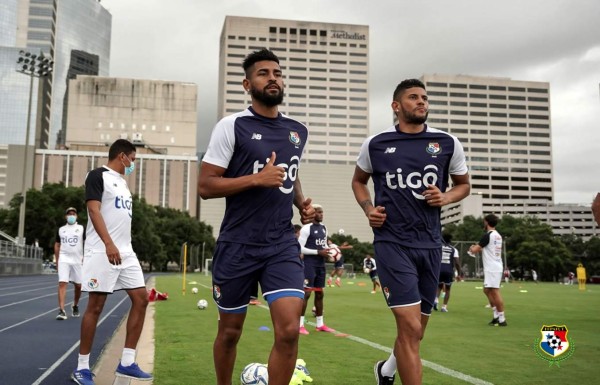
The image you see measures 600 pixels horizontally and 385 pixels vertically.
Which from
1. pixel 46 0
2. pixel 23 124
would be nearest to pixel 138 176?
pixel 23 124

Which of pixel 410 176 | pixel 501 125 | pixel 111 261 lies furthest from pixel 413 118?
pixel 501 125

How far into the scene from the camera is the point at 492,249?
11.8m

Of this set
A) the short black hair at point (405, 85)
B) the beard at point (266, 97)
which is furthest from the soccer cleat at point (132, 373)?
the short black hair at point (405, 85)

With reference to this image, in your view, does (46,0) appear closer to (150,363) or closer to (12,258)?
(12,258)

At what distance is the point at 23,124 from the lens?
470 feet

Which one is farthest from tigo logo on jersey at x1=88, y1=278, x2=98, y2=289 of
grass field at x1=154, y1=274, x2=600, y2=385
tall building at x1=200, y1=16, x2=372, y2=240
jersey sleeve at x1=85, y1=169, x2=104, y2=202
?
tall building at x1=200, y1=16, x2=372, y2=240

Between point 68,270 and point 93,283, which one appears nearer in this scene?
point 93,283

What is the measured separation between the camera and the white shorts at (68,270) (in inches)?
432

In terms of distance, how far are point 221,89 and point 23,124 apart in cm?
5689

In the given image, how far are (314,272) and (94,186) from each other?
5162mm

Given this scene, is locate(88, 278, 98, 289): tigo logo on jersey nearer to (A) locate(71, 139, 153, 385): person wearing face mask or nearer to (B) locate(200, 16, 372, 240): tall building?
(A) locate(71, 139, 153, 385): person wearing face mask

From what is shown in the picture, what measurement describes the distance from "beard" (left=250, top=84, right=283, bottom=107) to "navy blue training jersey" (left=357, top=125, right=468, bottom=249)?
1062 millimetres

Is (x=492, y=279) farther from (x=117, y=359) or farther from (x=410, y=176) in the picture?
(x=410, y=176)

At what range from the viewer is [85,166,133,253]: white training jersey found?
549 cm
